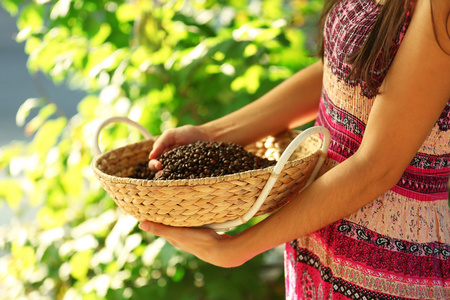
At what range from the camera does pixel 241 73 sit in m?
1.53

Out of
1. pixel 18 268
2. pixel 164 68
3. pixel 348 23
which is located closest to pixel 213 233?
pixel 348 23

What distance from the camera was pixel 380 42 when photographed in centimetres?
73

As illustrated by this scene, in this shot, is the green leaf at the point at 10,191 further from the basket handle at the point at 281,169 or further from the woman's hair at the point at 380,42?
the woman's hair at the point at 380,42

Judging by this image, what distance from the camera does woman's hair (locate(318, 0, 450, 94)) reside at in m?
0.71

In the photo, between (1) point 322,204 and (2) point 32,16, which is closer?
(1) point 322,204

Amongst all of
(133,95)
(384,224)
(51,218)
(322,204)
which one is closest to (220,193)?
(322,204)

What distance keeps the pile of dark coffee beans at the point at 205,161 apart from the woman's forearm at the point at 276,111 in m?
0.11

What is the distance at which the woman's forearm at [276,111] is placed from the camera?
1.02 m

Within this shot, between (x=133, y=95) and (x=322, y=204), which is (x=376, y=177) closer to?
(x=322, y=204)

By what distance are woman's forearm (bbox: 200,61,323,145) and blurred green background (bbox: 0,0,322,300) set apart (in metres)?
0.43

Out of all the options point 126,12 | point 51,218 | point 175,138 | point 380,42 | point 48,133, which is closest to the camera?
point 380,42

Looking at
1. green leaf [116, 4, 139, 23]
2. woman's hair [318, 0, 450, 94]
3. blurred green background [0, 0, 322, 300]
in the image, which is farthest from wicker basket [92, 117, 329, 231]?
green leaf [116, 4, 139, 23]

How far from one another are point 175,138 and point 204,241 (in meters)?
0.25

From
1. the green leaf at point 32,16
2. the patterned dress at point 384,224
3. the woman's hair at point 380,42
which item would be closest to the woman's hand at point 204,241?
the patterned dress at point 384,224
